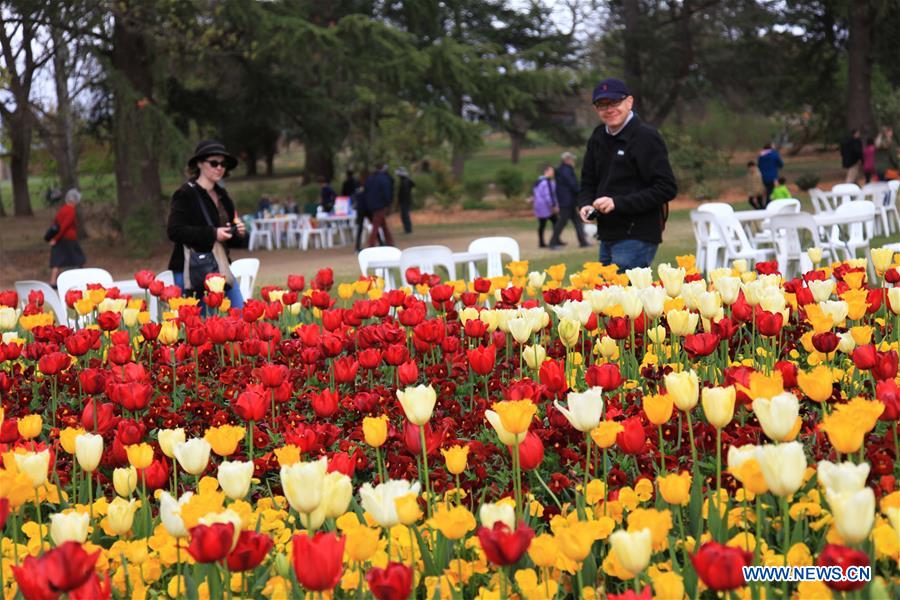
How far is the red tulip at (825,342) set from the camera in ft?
11.0

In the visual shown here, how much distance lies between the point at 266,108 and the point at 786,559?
74.5 feet

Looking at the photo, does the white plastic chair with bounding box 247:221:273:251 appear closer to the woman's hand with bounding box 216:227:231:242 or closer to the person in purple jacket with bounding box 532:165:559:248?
the person in purple jacket with bounding box 532:165:559:248

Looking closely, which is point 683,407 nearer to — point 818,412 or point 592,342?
point 818,412

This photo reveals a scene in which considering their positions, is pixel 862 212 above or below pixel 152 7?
below

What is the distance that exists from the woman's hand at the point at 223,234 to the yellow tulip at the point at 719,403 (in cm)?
482

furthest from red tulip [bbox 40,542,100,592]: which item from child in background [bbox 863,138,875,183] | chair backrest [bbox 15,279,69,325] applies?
child in background [bbox 863,138,875,183]

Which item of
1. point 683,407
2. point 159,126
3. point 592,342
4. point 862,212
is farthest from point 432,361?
point 159,126

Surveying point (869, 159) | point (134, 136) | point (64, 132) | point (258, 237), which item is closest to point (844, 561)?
point (134, 136)

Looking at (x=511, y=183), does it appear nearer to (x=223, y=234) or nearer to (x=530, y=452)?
(x=223, y=234)

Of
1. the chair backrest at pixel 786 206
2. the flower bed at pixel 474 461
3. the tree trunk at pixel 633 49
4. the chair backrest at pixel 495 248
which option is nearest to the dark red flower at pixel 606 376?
the flower bed at pixel 474 461

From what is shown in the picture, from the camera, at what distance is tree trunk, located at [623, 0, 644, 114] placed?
121 feet

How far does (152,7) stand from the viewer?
19.5 m

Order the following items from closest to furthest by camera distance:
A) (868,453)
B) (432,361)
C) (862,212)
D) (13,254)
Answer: (868,453) → (432,361) → (862,212) → (13,254)

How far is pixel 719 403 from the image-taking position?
94.2 inches
